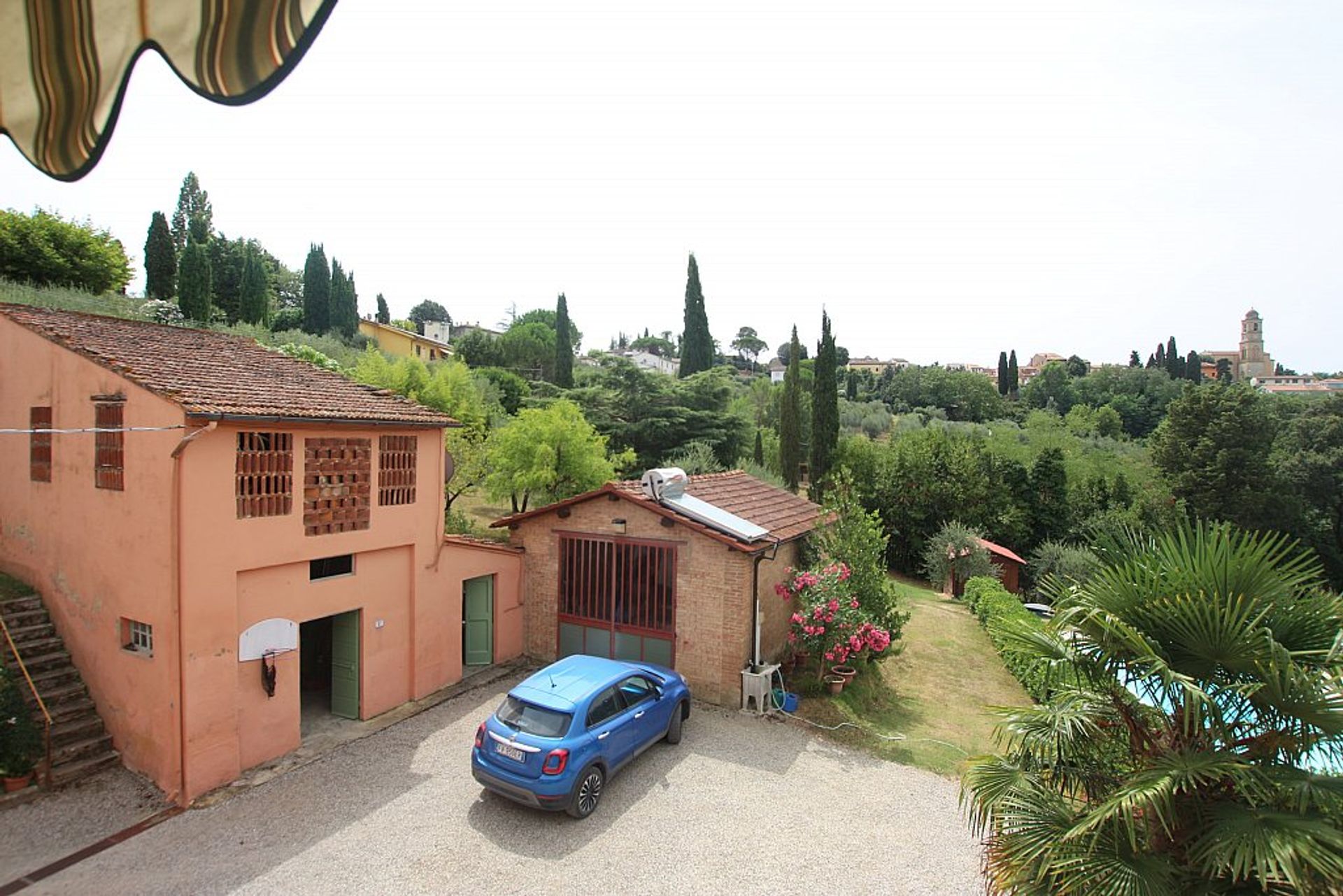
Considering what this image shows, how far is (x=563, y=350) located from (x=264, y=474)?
43.8 m

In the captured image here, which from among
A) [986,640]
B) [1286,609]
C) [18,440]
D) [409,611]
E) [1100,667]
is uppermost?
[18,440]

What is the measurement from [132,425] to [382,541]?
4.01 meters

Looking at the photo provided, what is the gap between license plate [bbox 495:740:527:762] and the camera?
29.6 ft

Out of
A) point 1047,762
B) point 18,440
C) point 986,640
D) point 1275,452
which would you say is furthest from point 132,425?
point 1275,452

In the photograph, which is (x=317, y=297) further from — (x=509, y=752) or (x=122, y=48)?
(x=122, y=48)

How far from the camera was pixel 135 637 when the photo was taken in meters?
10.1

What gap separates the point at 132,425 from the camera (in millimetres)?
9797

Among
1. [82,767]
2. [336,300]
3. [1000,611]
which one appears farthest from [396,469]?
[336,300]

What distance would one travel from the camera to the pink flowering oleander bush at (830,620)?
13227 mm

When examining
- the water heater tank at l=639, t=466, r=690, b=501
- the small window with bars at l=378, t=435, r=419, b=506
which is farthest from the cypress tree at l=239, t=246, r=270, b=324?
the water heater tank at l=639, t=466, r=690, b=501

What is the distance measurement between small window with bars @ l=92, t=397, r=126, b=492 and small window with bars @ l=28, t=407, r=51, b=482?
1.27 metres

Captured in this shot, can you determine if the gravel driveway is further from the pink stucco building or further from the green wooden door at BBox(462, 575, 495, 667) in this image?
the green wooden door at BBox(462, 575, 495, 667)

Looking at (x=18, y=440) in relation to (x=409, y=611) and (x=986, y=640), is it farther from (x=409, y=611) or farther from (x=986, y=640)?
(x=986, y=640)

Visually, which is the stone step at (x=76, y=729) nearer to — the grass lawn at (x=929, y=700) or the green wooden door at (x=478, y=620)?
the green wooden door at (x=478, y=620)
